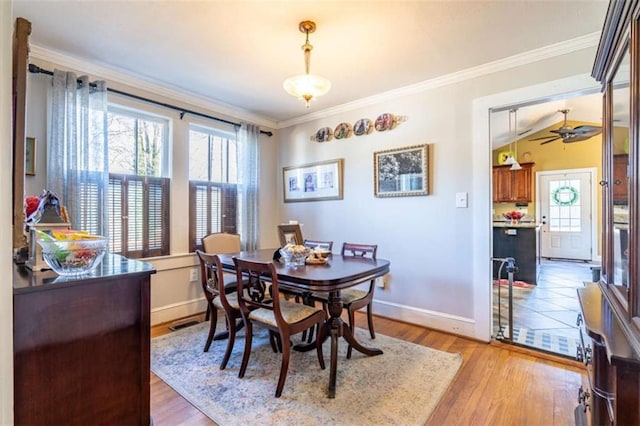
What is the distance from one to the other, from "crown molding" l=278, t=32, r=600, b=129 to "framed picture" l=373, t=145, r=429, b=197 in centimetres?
59

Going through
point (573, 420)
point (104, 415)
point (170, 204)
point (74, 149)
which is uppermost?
point (74, 149)

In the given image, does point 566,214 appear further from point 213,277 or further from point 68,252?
point 68,252

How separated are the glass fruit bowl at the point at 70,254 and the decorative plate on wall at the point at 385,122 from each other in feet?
9.36

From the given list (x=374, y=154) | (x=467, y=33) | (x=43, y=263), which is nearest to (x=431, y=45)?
(x=467, y=33)

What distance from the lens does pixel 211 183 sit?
3.65 m

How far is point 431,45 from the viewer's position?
94.4 inches

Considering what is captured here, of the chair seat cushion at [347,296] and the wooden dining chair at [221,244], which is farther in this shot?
the wooden dining chair at [221,244]

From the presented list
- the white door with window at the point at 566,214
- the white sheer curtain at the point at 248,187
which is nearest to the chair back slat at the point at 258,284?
the white sheer curtain at the point at 248,187

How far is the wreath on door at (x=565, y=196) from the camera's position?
7.16 metres

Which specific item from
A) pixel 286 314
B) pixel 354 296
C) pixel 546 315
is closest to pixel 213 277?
pixel 286 314

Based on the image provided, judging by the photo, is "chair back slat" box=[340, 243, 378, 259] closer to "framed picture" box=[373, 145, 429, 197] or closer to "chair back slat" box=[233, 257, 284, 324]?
"framed picture" box=[373, 145, 429, 197]

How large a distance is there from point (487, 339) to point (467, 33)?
248 cm

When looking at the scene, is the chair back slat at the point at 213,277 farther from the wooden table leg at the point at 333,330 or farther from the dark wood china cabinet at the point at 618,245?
the dark wood china cabinet at the point at 618,245

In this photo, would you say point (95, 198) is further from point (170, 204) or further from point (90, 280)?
point (90, 280)
